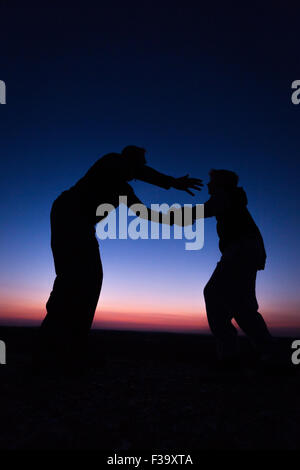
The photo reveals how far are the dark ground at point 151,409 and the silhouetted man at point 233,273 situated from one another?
15.0 inches

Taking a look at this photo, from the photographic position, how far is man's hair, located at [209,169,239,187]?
4.11 m

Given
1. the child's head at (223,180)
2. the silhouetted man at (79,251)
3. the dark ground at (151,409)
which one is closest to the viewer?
the dark ground at (151,409)

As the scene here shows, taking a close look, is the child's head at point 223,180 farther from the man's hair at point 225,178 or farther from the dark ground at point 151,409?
the dark ground at point 151,409

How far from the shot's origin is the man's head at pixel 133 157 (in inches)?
146

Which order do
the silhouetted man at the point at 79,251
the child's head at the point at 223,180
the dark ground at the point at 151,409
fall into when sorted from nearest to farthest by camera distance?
the dark ground at the point at 151,409
the silhouetted man at the point at 79,251
the child's head at the point at 223,180

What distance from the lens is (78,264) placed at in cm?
340

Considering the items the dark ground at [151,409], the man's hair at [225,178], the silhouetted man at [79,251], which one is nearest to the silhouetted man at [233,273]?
the man's hair at [225,178]

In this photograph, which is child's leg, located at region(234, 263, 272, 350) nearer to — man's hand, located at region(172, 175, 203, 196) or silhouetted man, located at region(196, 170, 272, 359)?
silhouetted man, located at region(196, 170, 272, 359)

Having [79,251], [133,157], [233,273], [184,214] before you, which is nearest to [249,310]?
[233,273]

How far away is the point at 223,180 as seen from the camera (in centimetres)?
412

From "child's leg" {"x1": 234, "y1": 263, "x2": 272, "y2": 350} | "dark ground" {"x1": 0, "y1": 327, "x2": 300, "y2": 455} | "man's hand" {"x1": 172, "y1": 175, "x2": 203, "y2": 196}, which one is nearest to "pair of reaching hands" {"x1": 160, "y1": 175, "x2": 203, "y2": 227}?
"man's hand" {"x1": 172, "y1": 175, "x2": 203, "y2": 196}

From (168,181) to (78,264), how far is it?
4.39ft

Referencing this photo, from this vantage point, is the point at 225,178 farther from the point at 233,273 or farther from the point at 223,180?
the point at 233,273
